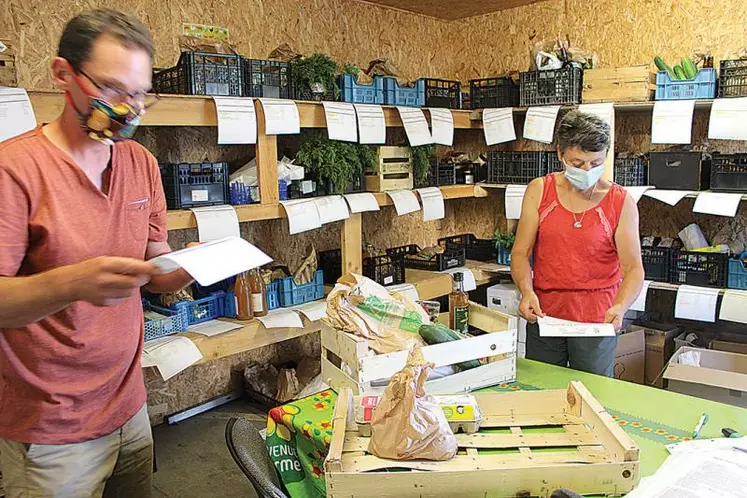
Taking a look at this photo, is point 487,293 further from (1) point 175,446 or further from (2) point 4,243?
(2) point 4,243

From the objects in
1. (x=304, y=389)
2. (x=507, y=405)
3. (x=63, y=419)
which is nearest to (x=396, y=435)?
(x=507, y=405)

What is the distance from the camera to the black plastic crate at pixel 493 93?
3.94 meters

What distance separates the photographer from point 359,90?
3361 mm

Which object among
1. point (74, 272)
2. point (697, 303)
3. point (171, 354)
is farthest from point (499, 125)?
point (74, 272)

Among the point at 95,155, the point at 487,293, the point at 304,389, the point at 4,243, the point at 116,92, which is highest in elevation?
the point at 116,92

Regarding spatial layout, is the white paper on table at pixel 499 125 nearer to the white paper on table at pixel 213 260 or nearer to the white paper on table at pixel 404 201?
the white paper on table at pixel 404 201

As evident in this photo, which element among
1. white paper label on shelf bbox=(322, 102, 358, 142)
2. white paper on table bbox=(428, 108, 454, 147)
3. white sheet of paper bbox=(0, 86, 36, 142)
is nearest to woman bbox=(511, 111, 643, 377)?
white paper label on shelf bbox=(322, 102, 358, 142)

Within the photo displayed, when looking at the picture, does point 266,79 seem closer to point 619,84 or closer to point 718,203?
point 619,84

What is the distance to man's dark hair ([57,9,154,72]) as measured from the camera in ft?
4.17

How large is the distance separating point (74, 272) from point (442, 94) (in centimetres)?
305

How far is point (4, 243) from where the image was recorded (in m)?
1.21

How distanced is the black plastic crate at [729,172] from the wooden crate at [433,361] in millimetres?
1862

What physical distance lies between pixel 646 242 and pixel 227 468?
262 centimetres

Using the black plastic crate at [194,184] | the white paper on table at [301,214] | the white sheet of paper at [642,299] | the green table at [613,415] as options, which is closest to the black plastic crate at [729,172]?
the white sheet of paper at [642,299]
